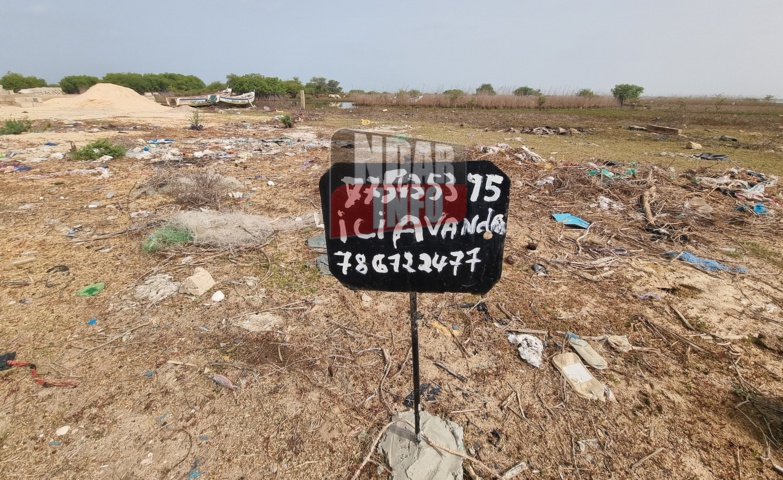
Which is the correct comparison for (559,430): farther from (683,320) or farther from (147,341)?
(147,341)

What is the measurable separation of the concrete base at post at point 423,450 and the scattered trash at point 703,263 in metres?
3.57

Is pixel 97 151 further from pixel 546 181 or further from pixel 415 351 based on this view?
pixel 546 181

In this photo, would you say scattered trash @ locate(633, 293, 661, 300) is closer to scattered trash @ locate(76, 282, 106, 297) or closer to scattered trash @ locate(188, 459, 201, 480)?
scattered trash @ locate(188, 459, 201, 480)

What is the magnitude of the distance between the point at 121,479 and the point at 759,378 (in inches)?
155

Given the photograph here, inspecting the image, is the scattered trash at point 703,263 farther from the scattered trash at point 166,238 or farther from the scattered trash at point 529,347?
the scattered trash at point 166,238

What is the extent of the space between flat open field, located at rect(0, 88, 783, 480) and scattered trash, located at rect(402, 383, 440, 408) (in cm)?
4

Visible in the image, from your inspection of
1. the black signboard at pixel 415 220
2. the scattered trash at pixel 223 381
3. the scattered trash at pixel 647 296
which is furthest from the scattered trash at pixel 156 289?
the scattered trash at pixel 647 296

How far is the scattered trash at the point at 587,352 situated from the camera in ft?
7.60

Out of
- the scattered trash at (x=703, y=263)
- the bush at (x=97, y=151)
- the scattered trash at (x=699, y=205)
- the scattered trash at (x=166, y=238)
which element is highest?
the bush at (x=97, y=151)

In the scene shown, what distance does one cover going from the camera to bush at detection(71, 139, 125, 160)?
24.3ft

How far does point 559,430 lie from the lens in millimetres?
1888

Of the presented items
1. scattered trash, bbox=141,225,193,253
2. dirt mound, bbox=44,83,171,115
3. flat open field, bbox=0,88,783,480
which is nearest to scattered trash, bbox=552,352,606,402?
flat open field, bbox=0,88,783,480

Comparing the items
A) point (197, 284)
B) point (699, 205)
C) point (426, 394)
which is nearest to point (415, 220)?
point (426, 394)

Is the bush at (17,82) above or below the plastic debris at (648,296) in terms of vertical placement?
above
